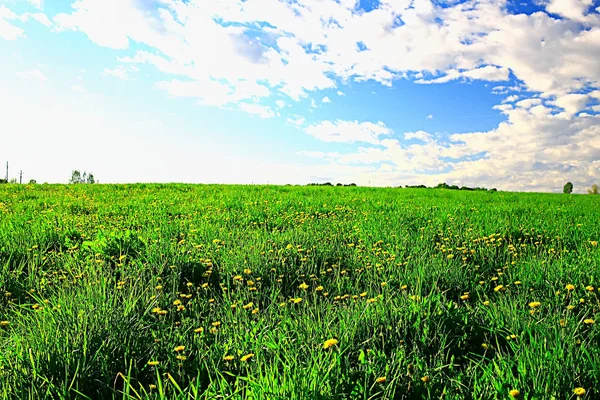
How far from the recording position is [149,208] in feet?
34.9

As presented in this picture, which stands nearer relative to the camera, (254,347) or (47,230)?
(254,347)

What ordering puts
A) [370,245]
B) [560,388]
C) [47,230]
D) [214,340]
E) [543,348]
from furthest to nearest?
[47,230]
[370,245]
[214,340]
[543,348]
[560,388]

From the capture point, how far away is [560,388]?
90.1 inches

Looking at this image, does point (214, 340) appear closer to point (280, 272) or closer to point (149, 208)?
point (280, 272)

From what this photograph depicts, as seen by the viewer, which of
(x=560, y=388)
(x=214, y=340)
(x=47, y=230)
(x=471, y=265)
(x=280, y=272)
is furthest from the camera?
(x=47, y=230)

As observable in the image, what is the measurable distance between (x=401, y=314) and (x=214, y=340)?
142 cm

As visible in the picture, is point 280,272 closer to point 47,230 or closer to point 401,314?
point 401,314

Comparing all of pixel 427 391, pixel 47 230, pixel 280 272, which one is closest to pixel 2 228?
pixel 47 230

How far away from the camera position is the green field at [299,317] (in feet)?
7.87

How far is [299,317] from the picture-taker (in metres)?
3.07

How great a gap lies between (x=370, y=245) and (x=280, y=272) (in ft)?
5.19

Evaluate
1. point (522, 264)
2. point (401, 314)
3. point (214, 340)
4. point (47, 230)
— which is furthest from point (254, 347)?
point (47, 230)

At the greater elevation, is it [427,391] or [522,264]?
[522,264]

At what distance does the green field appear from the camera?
2.40 m
